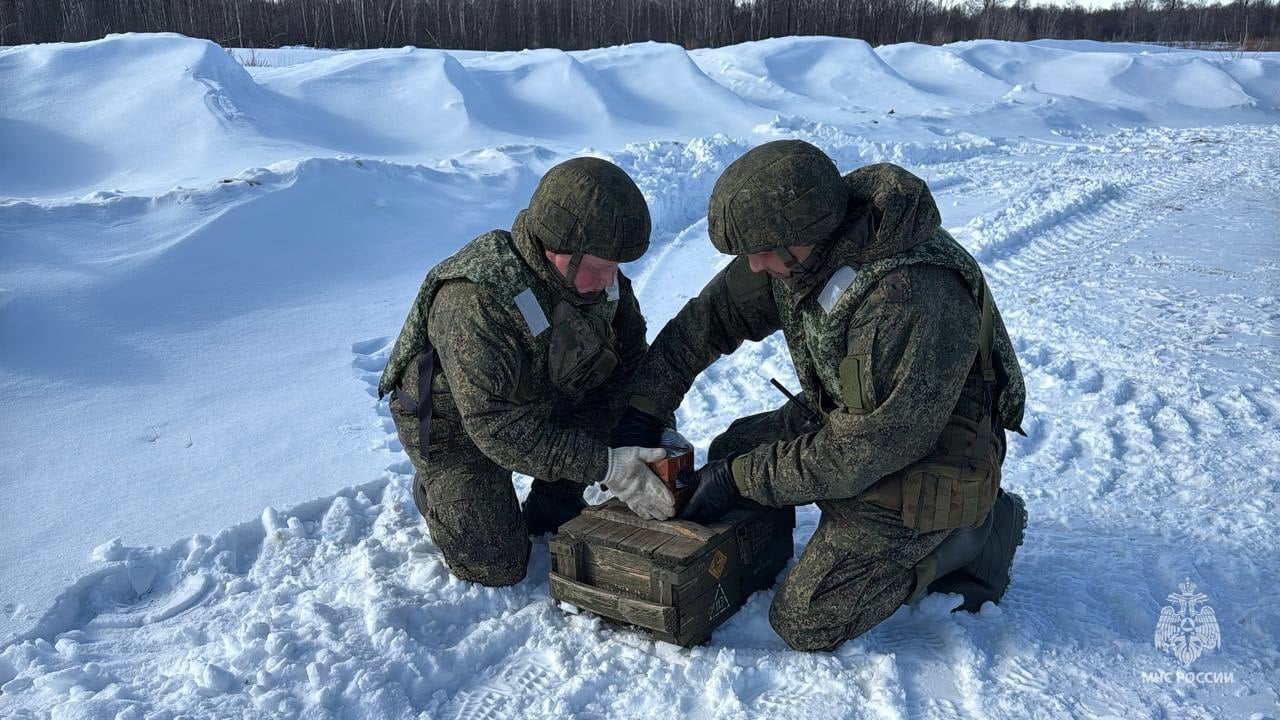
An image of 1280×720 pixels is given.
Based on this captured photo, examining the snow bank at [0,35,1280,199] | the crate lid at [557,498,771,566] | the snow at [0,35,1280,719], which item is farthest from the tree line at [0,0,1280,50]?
the crate lid at [557,498,771,566]

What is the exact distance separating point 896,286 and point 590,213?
3.01 feet

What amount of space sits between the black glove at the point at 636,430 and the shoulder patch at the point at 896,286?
3.28ft

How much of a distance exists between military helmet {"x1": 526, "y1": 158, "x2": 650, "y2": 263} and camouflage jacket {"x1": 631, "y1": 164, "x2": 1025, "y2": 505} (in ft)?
1.79

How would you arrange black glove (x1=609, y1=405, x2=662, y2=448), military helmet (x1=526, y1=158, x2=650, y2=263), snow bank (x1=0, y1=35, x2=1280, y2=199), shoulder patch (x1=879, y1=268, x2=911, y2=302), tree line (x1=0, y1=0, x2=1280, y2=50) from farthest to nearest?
tree line (x1=0, y1=0, x2=1280, y2=50), snow bank (x1=0, y1=35, x2=1280, y2=199), black glove (x1=609, y1=405, x2=662, y2=448), military helmet (x1=526, y1=158, x2=650, y2=263), shoulder patch (x1=879, y1=268, x2=911, y2=302)

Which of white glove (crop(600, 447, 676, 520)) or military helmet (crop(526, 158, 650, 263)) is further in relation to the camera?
white glove (crop(600, 447, 676, 520))

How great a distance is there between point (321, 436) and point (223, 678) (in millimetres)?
1839

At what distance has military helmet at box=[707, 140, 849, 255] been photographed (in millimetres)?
2648

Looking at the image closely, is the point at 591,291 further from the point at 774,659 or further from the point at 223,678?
the point at 223,678

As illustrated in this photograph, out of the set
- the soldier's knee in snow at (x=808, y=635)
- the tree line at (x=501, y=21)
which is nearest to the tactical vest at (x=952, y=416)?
the soldier's knee in snow at (x=808, y=635)

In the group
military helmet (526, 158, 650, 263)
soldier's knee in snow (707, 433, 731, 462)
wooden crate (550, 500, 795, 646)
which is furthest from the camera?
soldier's knee in snow (707, 433, 731, 462)

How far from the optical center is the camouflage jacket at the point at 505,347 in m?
2.95

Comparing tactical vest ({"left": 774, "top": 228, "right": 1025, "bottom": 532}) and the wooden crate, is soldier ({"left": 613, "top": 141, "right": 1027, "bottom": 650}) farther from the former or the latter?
the wooden crate

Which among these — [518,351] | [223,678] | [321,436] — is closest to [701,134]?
[321,436]

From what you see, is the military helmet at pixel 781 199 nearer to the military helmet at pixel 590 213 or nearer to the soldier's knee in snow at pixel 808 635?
the military helmet at pixel 590 213
